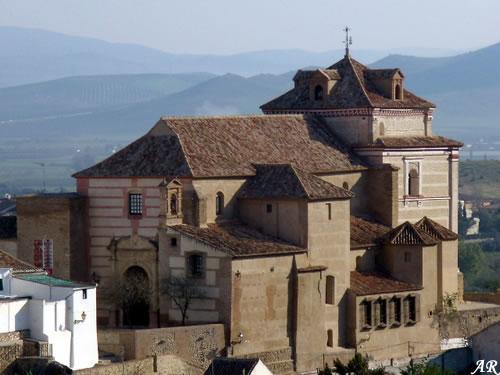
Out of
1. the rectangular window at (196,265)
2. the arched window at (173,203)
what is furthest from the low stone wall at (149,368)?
the arched window at (173,203)

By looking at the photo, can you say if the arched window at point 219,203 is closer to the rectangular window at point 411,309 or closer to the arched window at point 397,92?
the rectangular window at point 411,309

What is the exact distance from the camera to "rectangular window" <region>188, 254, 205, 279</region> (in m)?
59.6

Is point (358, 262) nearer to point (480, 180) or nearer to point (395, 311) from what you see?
point (395, 311)

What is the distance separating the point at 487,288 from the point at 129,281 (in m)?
31.4

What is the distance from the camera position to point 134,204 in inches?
2437

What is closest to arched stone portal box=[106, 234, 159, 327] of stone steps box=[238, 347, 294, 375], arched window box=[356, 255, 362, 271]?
stone steps box=[238, 347, 294, 375]

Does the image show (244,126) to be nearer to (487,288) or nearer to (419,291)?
(419,291)

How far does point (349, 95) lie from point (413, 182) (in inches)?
141

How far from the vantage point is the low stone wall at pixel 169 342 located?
56188 millimetres

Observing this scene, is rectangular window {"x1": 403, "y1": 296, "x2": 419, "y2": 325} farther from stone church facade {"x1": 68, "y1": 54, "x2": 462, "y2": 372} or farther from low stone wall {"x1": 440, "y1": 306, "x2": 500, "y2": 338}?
low stone wall {"x1": 440, "y1": 306, "x2": 500, "y2": 338}

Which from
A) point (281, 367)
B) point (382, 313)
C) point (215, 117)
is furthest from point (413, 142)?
point (281, 367)

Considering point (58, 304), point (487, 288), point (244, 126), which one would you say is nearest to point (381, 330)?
point (244, 126)

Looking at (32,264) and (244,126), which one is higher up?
(244,126)

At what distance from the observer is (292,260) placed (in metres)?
60.8
